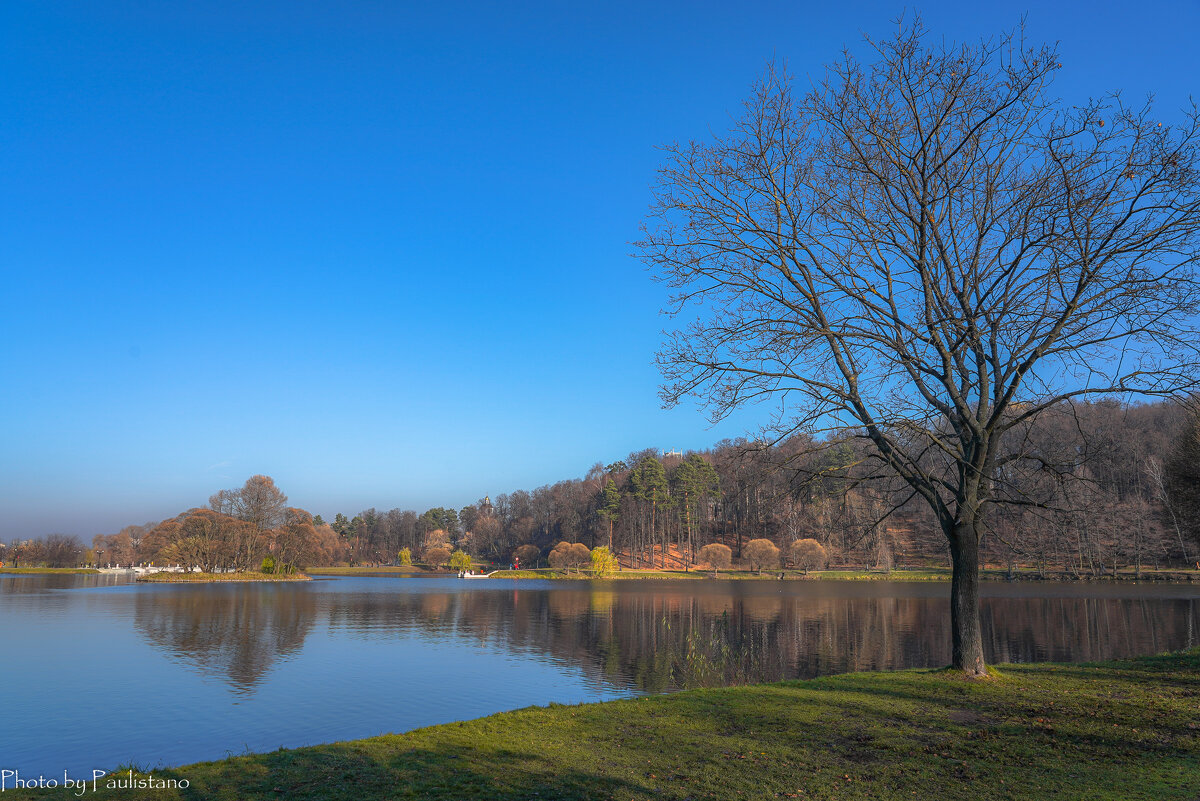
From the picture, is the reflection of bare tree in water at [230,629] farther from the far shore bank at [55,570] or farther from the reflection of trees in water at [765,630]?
the far shore bank at [55,570]

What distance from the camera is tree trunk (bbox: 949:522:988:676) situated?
43.5 feet

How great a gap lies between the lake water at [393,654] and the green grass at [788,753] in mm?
5656

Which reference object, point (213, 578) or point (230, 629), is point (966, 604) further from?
point (213, 578)

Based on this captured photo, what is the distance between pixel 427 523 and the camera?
154 m

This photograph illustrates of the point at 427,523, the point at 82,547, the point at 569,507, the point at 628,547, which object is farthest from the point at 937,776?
the point at 82,547

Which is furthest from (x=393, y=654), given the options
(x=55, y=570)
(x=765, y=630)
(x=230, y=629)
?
(x=55, y=570)

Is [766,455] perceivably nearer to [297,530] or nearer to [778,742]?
[778,742]

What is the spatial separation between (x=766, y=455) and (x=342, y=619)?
32652mm

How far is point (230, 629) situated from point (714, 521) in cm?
10105

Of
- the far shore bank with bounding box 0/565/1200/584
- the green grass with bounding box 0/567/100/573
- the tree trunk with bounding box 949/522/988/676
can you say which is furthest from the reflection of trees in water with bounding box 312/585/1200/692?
the green grass with bounding box 0/567/100/573

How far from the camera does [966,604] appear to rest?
1349cm

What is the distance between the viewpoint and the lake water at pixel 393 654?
1474 centimetres

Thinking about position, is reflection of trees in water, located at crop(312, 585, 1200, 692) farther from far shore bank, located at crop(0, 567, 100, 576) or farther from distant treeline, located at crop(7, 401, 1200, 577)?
far shore bank, located at crop(0, 567, 100, 576)

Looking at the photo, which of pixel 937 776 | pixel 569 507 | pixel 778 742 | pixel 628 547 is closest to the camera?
pixel 937 776
